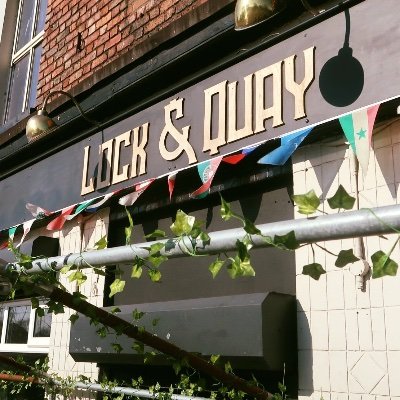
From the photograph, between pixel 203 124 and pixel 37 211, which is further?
pixel 37 211

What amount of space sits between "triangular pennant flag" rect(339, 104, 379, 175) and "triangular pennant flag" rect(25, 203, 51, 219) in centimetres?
352

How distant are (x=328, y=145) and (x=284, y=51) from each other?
0.80 metres

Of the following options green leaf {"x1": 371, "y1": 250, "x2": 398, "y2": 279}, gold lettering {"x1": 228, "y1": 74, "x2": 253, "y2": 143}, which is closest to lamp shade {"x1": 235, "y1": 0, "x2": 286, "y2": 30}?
gold lettering {"x1": 228, "y1": 74, "x2": 253, "y2": 143}

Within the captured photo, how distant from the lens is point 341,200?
1.16 m

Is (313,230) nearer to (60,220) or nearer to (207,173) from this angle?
(207,173)

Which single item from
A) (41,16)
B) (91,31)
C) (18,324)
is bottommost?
(18,324)

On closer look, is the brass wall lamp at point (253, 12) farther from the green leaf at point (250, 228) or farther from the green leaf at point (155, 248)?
the green leaf at point (250, 228)

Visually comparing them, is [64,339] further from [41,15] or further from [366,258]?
[41,15]

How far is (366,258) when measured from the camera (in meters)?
3.10

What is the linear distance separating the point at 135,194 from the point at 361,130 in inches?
80.3

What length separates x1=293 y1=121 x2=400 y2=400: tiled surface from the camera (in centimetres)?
290

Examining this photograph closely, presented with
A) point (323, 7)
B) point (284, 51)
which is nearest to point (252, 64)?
point (284, 51)

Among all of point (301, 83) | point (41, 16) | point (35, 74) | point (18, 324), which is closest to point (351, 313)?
point (301, 83)

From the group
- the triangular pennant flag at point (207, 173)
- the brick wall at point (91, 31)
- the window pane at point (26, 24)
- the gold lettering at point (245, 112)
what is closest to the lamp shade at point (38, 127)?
the brick wall at point (91, 31)
